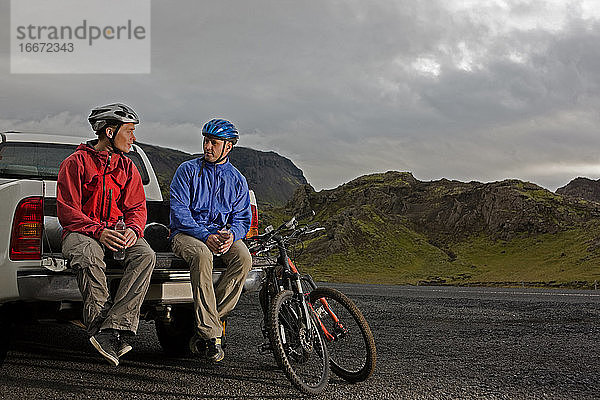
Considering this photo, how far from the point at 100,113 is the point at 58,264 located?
1.23 meters

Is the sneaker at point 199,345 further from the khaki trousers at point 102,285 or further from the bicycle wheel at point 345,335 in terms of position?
the bicycle wheel at point 345,335

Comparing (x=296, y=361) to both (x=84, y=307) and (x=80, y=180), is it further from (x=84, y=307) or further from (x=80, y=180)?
(x=80, y=180)

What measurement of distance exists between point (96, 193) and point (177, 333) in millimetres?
1823

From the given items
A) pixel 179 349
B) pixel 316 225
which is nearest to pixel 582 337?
pixel 316 225

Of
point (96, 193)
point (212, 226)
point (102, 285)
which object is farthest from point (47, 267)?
point (212, 226)

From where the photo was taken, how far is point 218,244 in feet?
16.4

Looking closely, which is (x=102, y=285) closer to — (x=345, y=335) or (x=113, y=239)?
(x=113, y=239)

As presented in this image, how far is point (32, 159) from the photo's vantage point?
645 cm

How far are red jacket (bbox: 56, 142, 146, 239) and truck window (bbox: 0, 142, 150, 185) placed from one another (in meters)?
1.60

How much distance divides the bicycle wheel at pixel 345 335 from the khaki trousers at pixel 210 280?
0.63 m

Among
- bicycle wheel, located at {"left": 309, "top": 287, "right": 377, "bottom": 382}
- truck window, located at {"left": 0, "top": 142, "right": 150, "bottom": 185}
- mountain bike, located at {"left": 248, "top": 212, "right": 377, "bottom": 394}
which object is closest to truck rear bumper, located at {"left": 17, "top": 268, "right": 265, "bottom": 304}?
mountain bike, located at {"left": 248, "top": 212, "right": 377, "bottom": 394}

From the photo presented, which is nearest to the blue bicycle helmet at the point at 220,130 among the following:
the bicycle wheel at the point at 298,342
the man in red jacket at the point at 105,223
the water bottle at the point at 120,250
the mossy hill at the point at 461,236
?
the man in red jacket at the point at 105,223

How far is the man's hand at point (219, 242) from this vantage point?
5004 millimetres

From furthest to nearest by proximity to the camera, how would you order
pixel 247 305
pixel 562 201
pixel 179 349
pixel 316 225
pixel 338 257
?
pixel 562 201
pixel 338 257
pixel 247 305
pixel 179 349
pixel 316 225
